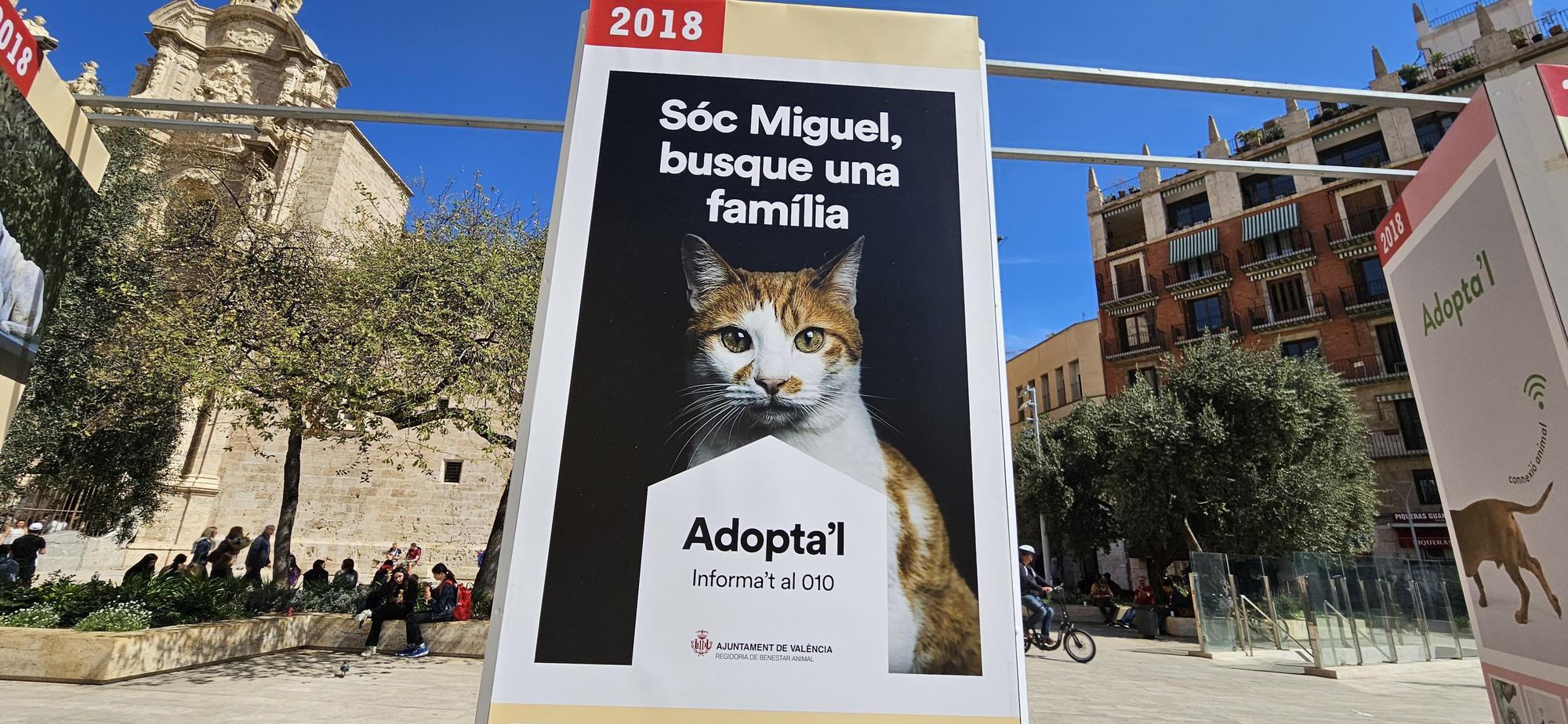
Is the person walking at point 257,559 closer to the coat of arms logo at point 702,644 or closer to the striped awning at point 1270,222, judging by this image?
the coat of arms logo at point 702,644

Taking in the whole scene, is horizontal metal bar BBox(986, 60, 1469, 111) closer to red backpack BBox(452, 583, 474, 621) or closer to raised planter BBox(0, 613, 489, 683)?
raised planter BBox(0, 613, 489, 683)

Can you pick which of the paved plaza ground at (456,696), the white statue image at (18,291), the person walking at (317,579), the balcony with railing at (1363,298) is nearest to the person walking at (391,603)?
the paved plaza ground at (456,696)

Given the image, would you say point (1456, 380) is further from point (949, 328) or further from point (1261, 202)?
point (1261, 202)

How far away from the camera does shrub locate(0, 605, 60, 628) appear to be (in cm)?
870

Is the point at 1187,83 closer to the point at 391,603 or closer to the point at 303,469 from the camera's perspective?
the point at 391,603

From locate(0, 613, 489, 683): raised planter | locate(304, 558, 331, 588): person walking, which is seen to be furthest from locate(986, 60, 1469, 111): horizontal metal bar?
locate(304, 558, 331, 588): person walking

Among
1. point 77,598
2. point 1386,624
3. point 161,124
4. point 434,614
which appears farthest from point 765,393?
point 1386,624

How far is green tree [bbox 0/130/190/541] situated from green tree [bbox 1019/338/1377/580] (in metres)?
22.2

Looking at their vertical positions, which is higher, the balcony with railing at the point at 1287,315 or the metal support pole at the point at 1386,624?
the balcony with railing at the point at 1287,315

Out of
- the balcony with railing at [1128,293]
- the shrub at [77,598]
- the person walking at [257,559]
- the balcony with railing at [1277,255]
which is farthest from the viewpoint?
the balcony with railing at [1128,293]

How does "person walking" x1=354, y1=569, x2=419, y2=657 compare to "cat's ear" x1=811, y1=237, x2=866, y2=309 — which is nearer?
"cat's ear" x1=811, y1=237, x2=866, y2=309

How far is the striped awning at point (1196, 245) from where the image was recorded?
33125 millimetres

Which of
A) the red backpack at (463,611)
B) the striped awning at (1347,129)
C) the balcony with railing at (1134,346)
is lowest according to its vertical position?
the red backpack at (463,611)

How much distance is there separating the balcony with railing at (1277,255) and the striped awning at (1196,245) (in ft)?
3.45
